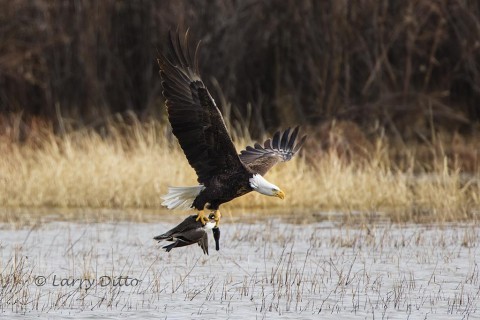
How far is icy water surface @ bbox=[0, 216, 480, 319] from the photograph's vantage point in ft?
21.9

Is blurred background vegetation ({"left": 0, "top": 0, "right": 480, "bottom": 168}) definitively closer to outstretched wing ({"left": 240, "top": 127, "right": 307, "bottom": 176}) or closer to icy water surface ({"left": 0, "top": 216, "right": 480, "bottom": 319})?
icy water surface ({"left": 0, "top": 216, "right": 480, "bottom": 319})

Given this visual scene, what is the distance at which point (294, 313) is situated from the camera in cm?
659

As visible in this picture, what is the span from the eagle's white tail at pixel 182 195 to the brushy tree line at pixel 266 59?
27.8ft

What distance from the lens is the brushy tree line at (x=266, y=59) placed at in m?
17.8

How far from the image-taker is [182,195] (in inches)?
344

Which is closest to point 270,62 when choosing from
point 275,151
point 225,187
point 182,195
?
point 275,151

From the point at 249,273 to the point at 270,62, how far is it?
38.4ft

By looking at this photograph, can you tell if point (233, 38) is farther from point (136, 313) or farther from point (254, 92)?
point (136, 313)

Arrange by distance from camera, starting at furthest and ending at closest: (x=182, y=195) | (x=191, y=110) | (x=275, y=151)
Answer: (x=275, y=151) < (x=182, y=195) < (x=191, y=110)

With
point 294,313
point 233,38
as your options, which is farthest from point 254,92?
point 294,313

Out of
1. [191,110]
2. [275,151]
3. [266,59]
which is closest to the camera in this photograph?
[191,110]

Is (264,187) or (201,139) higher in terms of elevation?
(201,139)

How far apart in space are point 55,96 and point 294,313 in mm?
13890

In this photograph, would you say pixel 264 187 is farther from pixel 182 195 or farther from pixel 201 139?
pixel 182 195
